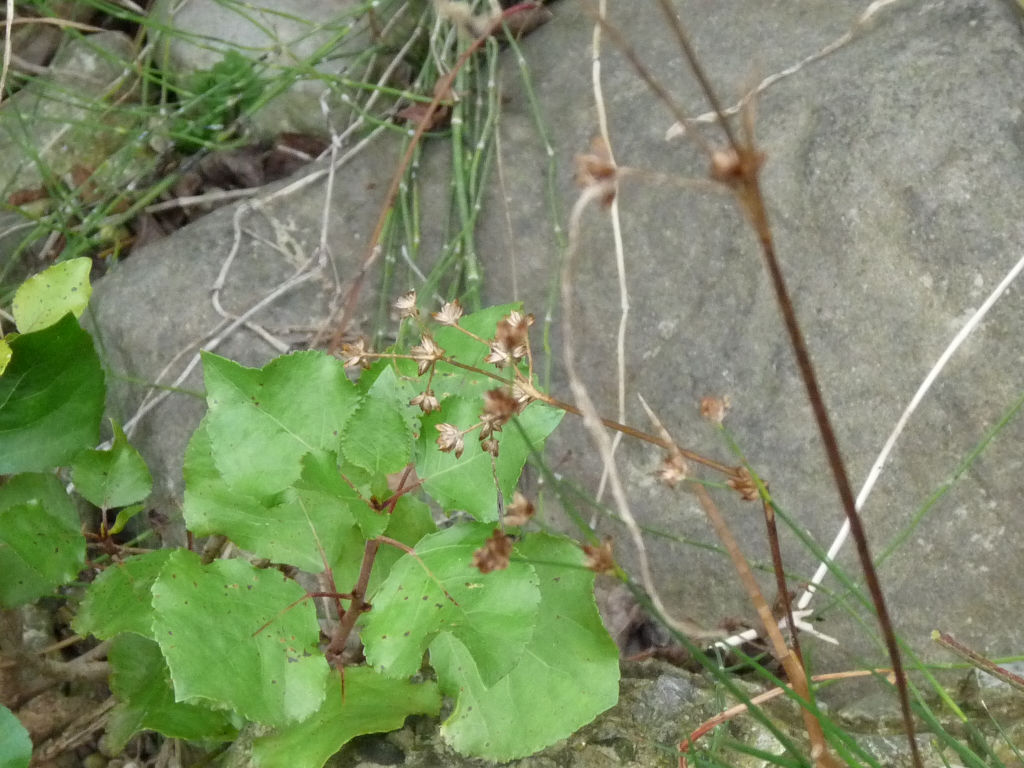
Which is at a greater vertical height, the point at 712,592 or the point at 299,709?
the point at 299,709

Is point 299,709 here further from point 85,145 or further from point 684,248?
point 85,145

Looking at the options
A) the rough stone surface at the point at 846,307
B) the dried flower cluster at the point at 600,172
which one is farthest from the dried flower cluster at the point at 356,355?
the rough stone surface at the point at 846,307

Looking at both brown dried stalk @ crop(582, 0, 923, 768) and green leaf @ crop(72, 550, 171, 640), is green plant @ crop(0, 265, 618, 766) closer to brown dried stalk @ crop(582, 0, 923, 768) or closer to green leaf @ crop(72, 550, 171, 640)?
green leaf @ crop(72, 550, 171, 640)

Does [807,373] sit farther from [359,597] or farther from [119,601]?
[119,601]

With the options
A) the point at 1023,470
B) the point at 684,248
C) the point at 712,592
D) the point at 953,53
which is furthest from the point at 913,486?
the point at 953,53

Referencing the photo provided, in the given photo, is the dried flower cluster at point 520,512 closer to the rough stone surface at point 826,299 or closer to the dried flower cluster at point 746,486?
the dried flower cluster at point 746,486

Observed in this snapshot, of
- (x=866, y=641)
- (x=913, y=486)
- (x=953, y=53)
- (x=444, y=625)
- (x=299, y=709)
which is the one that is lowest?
(x=866, y=641)
